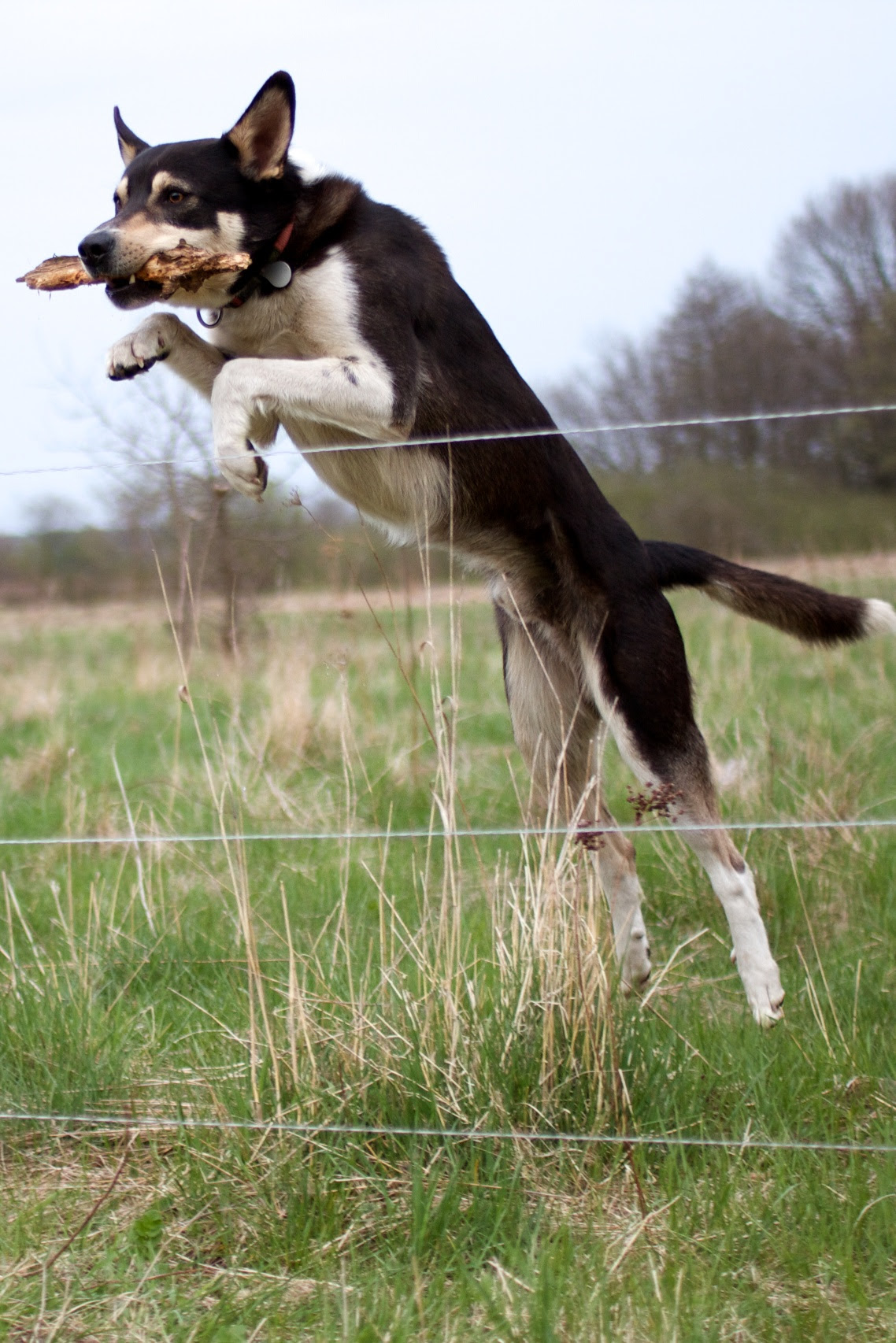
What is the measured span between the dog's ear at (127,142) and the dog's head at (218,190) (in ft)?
0.58

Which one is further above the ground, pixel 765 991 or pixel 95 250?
pixel 95 250

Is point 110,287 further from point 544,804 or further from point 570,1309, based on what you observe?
point 570,1309

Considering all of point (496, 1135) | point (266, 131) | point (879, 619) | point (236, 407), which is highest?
point (266, 131)

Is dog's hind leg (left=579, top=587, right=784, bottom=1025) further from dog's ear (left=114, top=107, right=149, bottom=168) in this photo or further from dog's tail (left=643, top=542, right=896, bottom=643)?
dog's ear (left=114, top=107, right=149, bottom=168)

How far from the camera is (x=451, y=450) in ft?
10.4

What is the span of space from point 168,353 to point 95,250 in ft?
1.13

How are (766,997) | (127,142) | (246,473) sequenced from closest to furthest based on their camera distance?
(246,473), (766,997), (127,142)

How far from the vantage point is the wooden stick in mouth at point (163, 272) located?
2.78 m

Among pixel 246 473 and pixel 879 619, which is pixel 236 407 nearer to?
pixel 246 473

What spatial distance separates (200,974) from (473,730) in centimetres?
121

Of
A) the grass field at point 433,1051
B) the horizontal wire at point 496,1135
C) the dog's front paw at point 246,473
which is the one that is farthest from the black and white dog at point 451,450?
the horizontal wire at point 496,1135

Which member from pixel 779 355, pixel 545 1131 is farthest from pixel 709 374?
pixel 545 1131

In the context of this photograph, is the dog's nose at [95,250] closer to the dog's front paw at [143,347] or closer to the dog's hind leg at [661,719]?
the dog's front paw at [143,347]

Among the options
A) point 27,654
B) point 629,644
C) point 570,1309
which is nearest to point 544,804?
point 629,644
